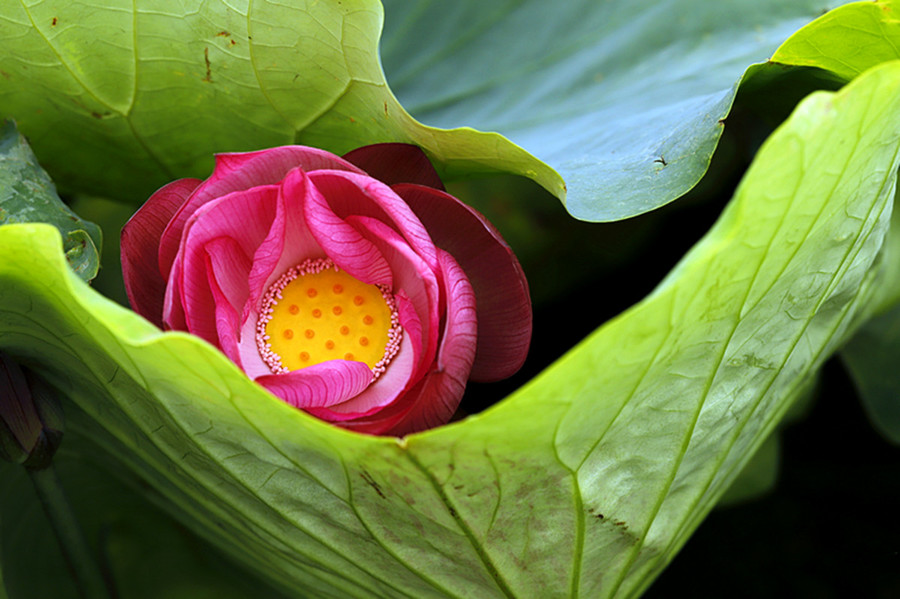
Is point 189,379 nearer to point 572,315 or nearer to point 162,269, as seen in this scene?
point 162,269

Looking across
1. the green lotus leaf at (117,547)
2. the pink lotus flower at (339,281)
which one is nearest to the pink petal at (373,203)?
the pink lotus flower at (339,281)

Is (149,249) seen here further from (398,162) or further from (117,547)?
(117,547)

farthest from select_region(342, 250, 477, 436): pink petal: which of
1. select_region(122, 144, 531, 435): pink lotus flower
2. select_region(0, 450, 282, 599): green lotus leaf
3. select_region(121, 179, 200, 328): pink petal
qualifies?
select_region(0, 450, 282, 599): green lotus leaf

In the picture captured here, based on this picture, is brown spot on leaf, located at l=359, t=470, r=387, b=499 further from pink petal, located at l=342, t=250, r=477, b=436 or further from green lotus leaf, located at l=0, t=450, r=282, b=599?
green lotus leaf, located at l=0, t=450, r=282, b=599

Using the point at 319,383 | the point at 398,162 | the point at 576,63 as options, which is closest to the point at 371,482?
the point at 319,383

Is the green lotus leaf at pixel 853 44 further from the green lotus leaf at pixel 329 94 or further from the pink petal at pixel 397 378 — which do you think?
the pink petal at pixel 397 378
